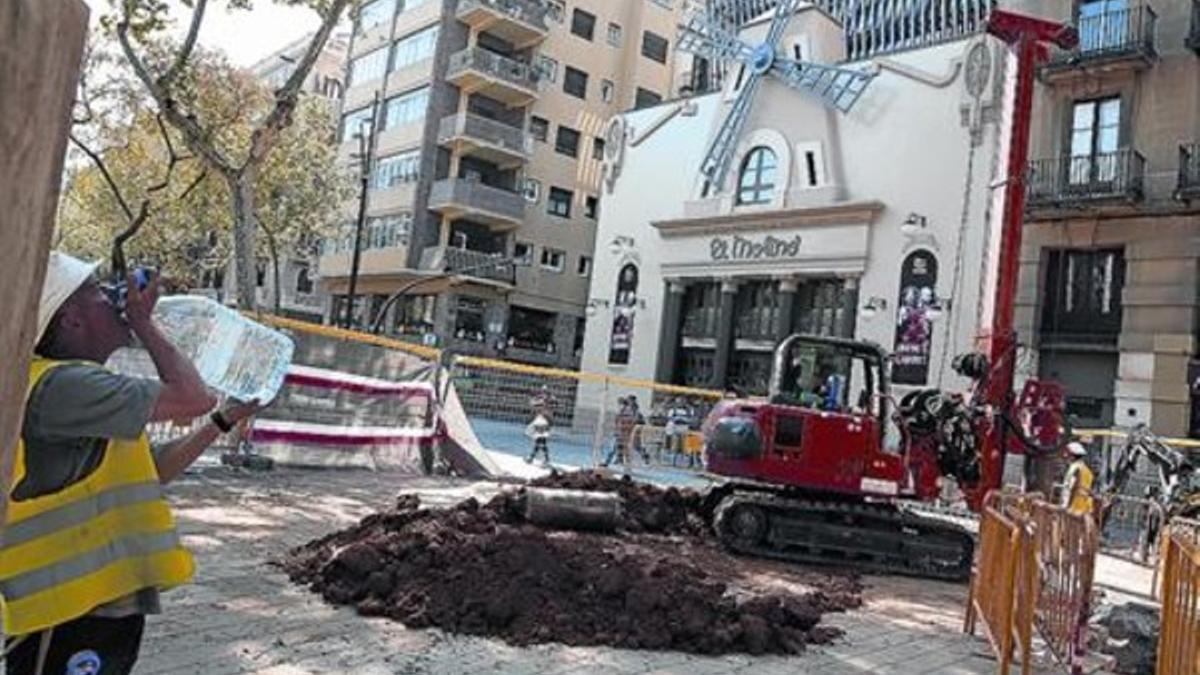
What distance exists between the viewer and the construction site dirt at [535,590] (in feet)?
20.7

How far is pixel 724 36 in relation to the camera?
3344 cm

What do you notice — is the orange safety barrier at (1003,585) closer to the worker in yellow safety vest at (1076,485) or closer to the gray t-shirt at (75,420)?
the worker in yellow safety vest at (1076,485)

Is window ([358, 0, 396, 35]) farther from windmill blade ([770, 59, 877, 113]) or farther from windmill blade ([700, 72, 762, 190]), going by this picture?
windmill blade ([770, 59, 877, 113])

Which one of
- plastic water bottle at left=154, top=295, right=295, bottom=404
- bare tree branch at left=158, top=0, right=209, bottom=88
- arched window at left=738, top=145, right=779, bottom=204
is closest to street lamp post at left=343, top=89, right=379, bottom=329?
arched window at left=738, top=145, right=779, bottom=204

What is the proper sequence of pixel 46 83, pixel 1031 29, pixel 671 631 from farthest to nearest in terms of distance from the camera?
1. pixel 1031 29
2. pixel 671 631
3. pixel 46 83

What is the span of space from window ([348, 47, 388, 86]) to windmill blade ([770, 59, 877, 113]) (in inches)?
859

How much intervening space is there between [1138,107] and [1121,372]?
5672 millimetres

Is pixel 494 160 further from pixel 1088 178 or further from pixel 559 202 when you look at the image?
pixel 1088 178

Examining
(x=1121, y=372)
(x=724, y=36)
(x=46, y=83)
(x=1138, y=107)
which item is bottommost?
(x=46, y=83)

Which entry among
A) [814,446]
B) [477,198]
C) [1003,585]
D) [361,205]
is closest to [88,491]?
[1003,585]

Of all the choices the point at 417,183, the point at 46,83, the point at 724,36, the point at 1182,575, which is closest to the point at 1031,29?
the point at 1182,575

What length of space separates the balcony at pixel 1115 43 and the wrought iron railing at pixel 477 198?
2331cm

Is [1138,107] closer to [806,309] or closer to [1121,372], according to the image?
[1121,372]

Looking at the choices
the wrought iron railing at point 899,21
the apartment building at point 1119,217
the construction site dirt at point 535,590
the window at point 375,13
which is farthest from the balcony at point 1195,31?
the window at point 375,13
